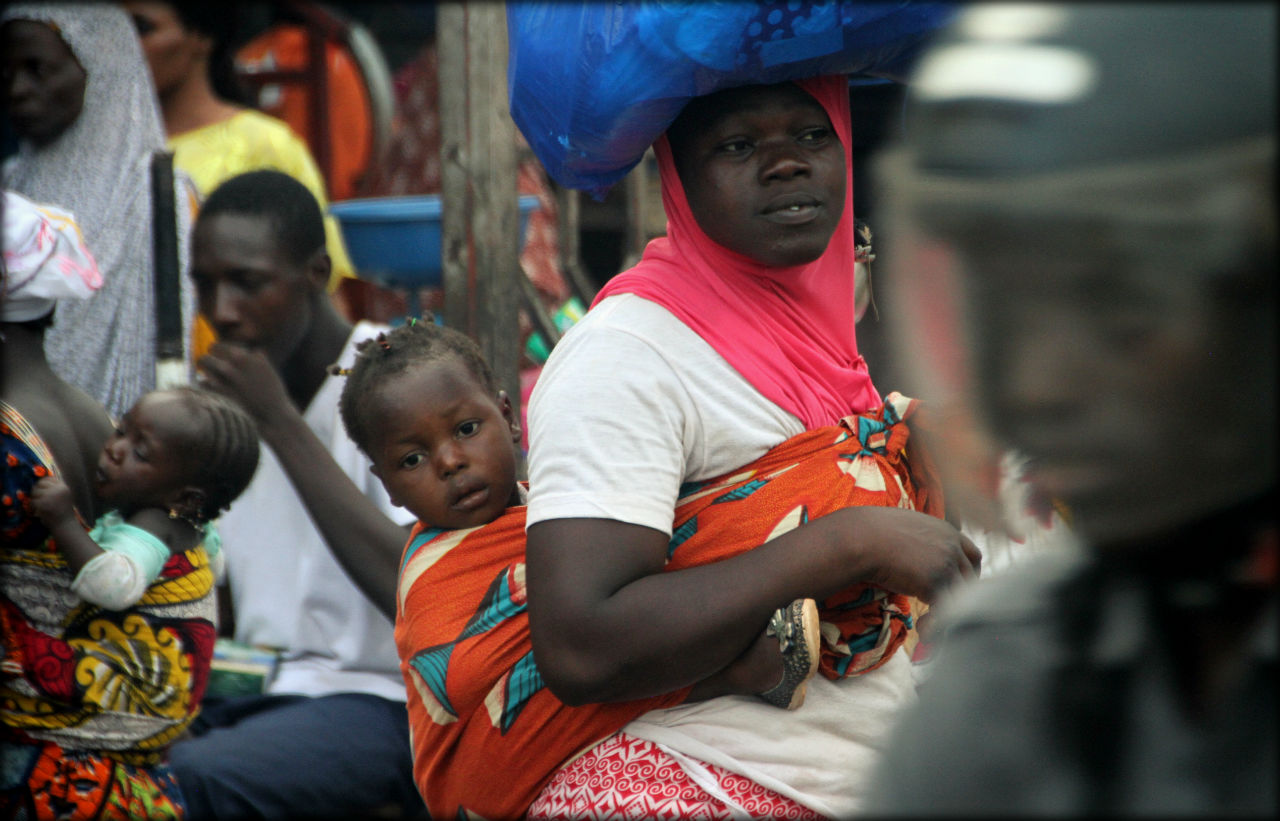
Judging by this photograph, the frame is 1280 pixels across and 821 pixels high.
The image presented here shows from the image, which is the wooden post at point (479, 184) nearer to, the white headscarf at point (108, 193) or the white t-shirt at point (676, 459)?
the white headscarf at point (108, 193)

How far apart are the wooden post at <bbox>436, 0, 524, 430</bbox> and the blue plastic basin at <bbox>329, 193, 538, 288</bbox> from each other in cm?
104

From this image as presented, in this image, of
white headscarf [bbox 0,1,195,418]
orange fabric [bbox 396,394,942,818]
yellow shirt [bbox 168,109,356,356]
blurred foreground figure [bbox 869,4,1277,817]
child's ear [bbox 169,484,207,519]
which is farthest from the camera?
yellow shirt [bbox 168,109,356,356]

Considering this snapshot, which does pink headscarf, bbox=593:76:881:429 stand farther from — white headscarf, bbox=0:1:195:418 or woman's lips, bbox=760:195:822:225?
white headscarf, bbox=0:1:195:418

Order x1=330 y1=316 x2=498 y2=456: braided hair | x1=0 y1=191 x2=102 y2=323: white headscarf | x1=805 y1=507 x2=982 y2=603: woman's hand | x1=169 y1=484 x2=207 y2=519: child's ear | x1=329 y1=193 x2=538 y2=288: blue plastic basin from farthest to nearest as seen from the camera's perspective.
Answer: x1=329 y1=193 x2=538 y2=288: blue plastic basin < x1=169 y1=484 x2=207 y2=519: child's ear < x1=0 y1=191 x2=102 y2=323: white headscarf < x1=330 y1=316 x2=498 y2=456: braided hair < x1=805 y1=507 x2=982 y2=603: woman's hand

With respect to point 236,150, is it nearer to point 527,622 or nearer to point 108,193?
point 108,193

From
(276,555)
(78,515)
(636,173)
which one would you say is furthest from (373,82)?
(78,515)

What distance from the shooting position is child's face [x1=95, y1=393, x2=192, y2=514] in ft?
8.48

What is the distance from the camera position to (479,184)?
3096 mm

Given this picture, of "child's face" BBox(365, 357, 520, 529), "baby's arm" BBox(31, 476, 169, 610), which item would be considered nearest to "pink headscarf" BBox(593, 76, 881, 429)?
"child's face" BBox(365, 357, 520, 529)

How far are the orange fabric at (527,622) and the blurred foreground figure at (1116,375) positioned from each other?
875 millimetres

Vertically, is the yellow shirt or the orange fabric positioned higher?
the yellow shirt

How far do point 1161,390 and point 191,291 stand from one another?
370cm

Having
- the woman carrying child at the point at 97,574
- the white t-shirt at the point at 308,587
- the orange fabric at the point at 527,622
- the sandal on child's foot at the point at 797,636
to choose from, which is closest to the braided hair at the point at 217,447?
the woman carrying child at the point at 97,574

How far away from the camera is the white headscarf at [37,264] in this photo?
2.52 metres
